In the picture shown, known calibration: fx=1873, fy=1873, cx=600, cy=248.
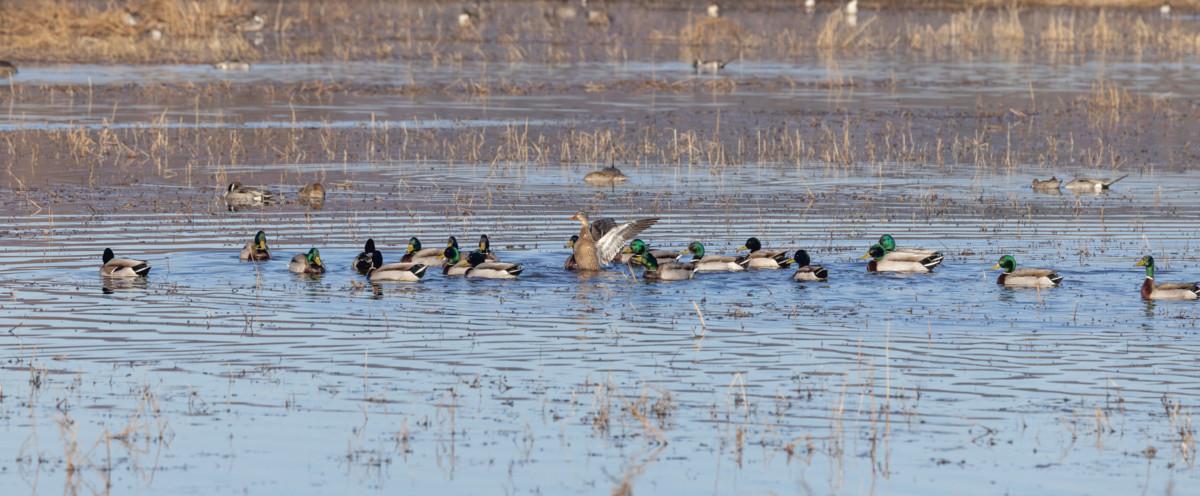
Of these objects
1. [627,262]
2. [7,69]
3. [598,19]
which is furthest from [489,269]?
[598,19]

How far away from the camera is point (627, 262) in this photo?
1833 centimetres

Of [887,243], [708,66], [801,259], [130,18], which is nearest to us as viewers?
[801,259]

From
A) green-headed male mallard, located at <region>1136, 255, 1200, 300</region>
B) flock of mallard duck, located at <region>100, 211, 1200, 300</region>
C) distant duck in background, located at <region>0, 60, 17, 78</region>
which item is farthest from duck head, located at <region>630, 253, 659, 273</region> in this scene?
distant duck in background, located at <region>0, 60, 17, 78</region>

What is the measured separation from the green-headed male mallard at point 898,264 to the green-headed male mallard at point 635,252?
1.80 metres

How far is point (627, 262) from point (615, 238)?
0.52 meters

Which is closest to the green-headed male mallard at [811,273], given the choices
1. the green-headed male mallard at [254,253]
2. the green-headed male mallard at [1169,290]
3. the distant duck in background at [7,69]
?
the green-headed male mallard at [1169,290]

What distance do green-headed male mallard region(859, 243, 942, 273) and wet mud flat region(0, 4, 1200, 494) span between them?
167 mm

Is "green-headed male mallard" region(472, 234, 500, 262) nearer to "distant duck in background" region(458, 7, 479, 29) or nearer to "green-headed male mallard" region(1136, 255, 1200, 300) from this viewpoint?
"green-headed male mallard" region(1136, 255, 1200, 300)

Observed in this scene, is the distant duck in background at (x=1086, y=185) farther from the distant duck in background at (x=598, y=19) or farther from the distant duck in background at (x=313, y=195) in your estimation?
the distant duck in background at (x=598, y=19)

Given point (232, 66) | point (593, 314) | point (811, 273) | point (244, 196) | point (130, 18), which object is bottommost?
point (593, 314)

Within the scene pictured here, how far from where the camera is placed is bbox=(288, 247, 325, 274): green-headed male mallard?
55.4 ft

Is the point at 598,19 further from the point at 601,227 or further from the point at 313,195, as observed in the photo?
the point at 601,227

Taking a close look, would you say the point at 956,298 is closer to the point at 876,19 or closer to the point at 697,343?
the point at 697,343

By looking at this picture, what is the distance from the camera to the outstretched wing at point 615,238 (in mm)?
17672
